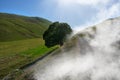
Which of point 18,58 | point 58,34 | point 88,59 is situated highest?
point 58,34

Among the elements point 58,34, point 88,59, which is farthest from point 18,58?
point 88,59

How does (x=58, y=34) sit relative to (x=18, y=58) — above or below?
above

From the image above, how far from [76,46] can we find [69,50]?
0.95 metres

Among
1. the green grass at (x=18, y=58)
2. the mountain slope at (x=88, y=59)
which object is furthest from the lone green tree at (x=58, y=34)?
the mountain slope at (x=88, y=59)

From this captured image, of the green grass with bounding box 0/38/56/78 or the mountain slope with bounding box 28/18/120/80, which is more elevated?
the mountain slope with bounding box 28/18/120/80

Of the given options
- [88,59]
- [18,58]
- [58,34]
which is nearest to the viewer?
[88,59]

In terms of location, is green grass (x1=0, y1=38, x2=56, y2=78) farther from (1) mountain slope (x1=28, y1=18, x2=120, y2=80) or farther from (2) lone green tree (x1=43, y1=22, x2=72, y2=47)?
(1) mountain slope (x1=28, y1=18, x2=120, y2=80)

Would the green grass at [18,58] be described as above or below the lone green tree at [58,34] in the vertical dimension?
below

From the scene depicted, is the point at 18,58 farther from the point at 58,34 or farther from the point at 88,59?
the point at 88,59

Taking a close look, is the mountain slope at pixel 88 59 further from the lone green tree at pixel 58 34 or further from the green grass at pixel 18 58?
the lone green tree at pixel 58 34

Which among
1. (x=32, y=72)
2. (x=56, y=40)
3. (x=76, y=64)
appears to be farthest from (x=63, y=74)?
(x=56, y=40)

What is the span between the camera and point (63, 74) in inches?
1103

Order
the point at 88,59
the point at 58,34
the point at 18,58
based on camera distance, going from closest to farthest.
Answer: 1. the point at 88,59
2. the point at 58,34
3. the point at 18,58

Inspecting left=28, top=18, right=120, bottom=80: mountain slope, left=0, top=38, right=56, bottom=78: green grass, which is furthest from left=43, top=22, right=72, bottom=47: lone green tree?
left=28, top=18, right=120, bottom=80: mountain slope
